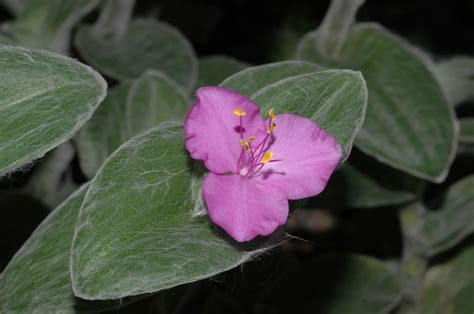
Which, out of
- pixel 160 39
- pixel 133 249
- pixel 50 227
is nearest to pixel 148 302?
pixel 50 227

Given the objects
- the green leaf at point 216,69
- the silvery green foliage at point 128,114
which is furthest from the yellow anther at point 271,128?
the green leaf at point 216,69

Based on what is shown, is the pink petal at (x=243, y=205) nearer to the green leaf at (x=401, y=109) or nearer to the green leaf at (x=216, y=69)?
the green leaf at (x=401, y=109)

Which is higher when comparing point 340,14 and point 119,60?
point 340,14

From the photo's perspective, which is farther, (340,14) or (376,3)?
(376,3)

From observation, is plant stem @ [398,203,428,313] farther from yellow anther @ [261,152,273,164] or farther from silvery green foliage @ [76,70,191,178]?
yellow anther @ [261,152,273,164]

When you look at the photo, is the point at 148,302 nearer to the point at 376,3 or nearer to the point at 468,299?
the point at 468,299
